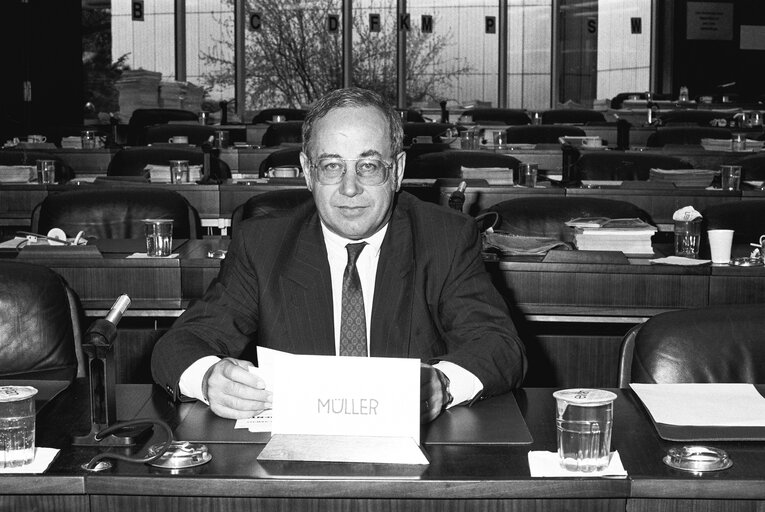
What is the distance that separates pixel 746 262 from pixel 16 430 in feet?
7.64

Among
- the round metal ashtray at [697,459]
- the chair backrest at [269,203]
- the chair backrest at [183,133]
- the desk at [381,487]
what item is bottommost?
the desk at [381,487]

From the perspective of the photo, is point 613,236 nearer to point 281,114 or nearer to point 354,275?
point 354,275

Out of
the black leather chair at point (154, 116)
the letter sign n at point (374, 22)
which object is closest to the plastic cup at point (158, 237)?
the black leather chair at point (154, 116)

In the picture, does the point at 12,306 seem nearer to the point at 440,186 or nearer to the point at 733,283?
the point at 733,283

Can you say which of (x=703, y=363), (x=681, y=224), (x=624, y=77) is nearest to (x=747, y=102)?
(x=624, y=77)

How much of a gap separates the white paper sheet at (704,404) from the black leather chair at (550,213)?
1752 millimetres

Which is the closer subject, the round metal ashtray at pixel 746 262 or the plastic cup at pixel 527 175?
the round metal ashtray at pixel 746 262

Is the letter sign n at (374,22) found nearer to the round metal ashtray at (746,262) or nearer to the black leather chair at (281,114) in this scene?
the black leather chair at (281,114)

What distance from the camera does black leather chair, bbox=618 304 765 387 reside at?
2.09m

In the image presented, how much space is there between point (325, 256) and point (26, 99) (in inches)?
320

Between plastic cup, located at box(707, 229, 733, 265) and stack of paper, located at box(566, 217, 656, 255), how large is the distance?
195 millimetres

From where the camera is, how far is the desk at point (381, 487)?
1.49m

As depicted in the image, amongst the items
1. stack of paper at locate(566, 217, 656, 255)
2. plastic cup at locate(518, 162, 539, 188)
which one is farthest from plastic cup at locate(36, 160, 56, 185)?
stack of paper at locate(566, 217, 656, 255)

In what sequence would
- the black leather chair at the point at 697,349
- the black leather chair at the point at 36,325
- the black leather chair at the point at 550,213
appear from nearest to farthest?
the black leather chair at the point at 697,349
the black leather chair at the point at 36,325
the black leather chair at the point at 550,213
